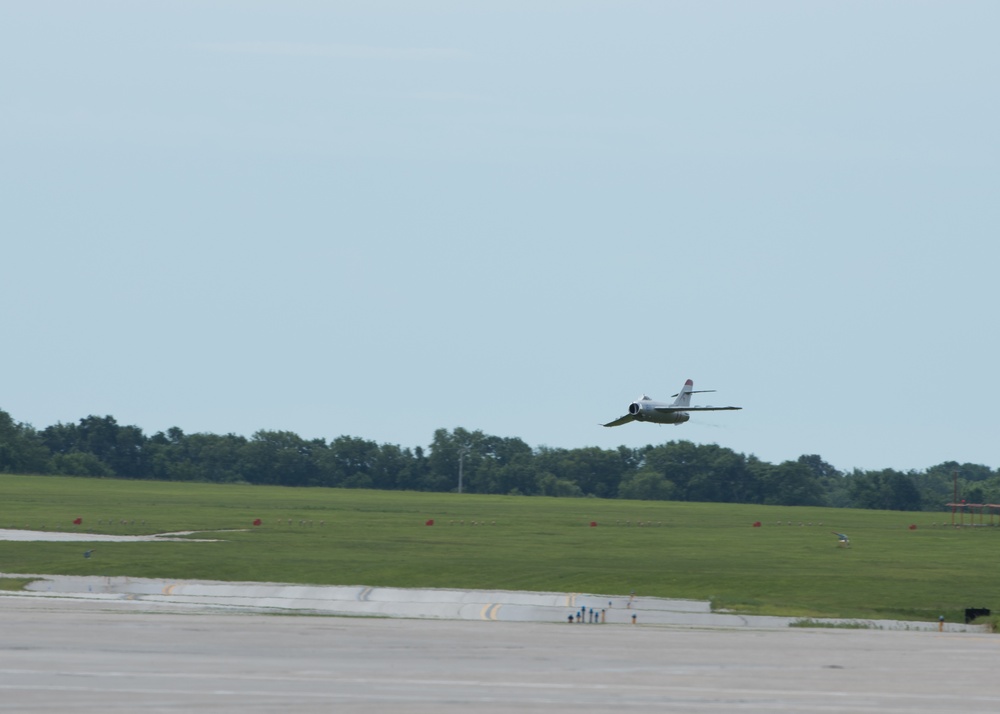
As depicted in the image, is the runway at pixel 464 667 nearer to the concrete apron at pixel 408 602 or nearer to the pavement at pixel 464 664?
the pavement at pixel 464 664

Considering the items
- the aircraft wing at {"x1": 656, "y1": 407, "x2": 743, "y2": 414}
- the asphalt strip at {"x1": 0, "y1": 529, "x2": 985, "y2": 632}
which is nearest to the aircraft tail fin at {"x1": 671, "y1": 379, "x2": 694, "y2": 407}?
the aircraft wing at {"x1": 656, "y1": 407, "x2": 743, "y2": 414}

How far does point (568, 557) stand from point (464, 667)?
134ft

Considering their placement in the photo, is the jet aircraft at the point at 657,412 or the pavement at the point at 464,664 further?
the jet aircraft at the point at 657,412

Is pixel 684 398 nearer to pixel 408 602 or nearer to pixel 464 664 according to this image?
pixel 408 602

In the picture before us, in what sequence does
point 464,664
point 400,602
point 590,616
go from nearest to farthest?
point 464,664, point 590,616, point 400,602

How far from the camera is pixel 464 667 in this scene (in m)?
28.4

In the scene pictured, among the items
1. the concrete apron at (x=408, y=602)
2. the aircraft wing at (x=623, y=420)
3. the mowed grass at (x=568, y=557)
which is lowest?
the concrete apron at (x=408, y=602)

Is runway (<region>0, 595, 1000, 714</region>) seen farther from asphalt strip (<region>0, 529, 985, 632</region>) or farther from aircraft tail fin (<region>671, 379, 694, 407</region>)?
aircraft tail fin (<region>671, 379, 694, 407</region>)

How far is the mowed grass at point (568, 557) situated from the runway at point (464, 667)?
14950 millimetres

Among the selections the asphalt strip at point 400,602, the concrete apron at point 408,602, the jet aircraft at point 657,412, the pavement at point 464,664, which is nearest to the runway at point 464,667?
the pavement at point 464,664

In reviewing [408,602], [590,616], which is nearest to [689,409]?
[408,602]

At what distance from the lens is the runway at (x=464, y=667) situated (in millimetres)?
24016

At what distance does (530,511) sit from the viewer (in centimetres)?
13938

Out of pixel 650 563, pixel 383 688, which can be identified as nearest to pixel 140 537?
A: pixel 650 563
